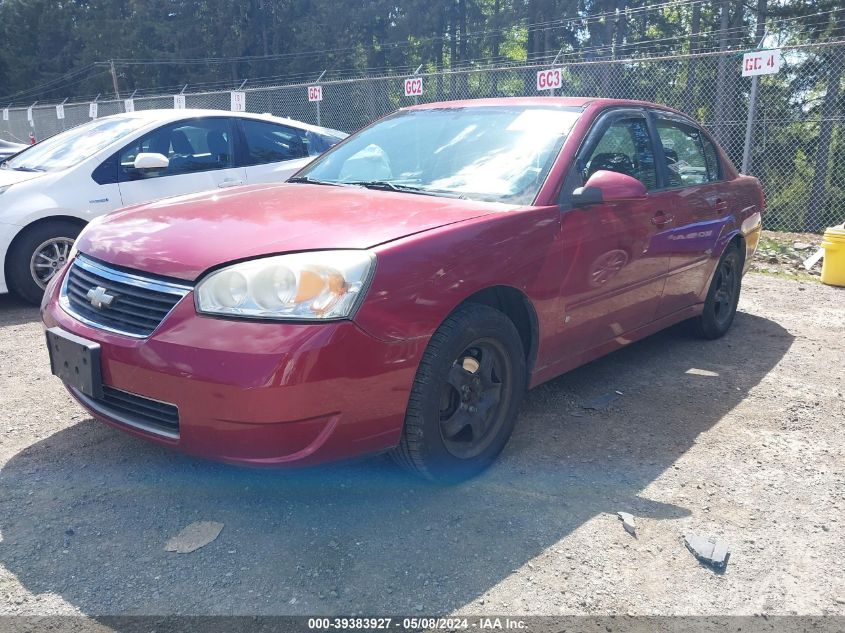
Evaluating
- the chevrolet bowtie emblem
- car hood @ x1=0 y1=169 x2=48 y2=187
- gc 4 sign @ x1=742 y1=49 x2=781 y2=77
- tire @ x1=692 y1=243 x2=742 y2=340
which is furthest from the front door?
A: gc 4 sign @ x1=742 y1=49 x2=781 y2=77

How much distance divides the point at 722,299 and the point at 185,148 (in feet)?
15.3

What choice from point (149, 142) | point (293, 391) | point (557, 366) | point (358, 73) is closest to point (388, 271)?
point (293, 391)

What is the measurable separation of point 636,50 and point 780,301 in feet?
64.3

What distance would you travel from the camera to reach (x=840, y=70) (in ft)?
47.4

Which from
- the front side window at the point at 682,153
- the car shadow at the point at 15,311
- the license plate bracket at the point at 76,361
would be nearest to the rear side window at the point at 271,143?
the car shadow at the point at 15,311

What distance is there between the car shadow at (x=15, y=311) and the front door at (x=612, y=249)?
13.4 feet

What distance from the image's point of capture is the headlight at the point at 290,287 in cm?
242

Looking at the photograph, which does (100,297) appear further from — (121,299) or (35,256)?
(35,256)

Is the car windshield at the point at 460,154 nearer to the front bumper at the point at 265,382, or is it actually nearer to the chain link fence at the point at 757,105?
the front bumper at the point at 265,382

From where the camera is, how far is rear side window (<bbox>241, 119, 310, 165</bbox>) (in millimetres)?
6797

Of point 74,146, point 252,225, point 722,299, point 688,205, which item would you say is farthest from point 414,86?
point 252,225

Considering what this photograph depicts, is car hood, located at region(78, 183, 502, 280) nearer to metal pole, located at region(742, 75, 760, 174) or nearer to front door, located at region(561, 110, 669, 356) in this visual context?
front door, located at region(561, 110, 669, 356)

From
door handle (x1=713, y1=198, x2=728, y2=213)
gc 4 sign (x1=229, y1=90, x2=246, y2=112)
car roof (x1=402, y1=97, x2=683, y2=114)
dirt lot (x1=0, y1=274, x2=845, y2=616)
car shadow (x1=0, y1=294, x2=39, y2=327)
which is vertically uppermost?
gc 4 sign (x1=229, y1=90, x2=246, y2=112)

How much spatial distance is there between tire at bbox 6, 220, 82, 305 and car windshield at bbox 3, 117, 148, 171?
592 millimetres
